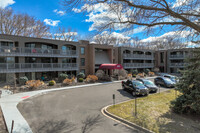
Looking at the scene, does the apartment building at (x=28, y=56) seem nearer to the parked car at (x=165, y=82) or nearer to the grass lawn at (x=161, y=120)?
the parked car at (x=165, y=82)

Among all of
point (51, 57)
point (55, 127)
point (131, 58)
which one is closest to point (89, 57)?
point (51, 57)

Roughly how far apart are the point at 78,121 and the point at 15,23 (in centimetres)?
3316

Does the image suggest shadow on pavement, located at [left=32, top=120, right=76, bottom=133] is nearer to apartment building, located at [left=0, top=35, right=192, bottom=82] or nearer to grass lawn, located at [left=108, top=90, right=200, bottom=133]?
grass lawn, located at [left=108, top=90, right=200, bottom=133]

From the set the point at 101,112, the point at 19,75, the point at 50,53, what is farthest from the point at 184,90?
the point at 19,75

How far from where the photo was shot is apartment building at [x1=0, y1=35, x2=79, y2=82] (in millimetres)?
17953

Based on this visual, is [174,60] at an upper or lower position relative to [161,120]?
upper

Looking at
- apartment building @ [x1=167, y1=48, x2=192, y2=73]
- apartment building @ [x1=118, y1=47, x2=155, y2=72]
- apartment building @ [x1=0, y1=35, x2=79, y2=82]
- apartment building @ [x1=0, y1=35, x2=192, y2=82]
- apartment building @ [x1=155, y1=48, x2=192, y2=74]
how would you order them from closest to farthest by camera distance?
apartment building @ [x1=0, y1=35, x2=79, y2=82] → apartment building @ [x1=0, y1=35, x2=192, y2=82] → apartment building @ [x1=118, y1=47, x2=155, y2=72] → apartment building @ [x1=167, y1=48, x2=192, y2=73] → apartment building @ [x1=155, y1=48, x2=192, y2=74]

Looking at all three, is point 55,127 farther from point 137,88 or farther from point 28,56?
point 28,56

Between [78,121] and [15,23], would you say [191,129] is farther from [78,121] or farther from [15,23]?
[15,23]

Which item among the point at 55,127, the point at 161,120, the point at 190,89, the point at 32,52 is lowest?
the point at 161,120

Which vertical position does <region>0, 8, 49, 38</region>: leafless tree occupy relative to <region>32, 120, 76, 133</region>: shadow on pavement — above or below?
above

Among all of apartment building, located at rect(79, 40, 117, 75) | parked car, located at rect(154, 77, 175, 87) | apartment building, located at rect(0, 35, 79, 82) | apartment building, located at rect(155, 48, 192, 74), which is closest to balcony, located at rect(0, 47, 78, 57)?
apartment building, located at rect(0, 35, 79, 82)

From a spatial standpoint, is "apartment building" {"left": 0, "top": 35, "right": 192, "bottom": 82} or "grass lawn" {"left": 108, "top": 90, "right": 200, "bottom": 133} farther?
"apartment building" {"left": 0, "top": 35, "right": 192, "bottom": 82}

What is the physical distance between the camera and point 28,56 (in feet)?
65.8
